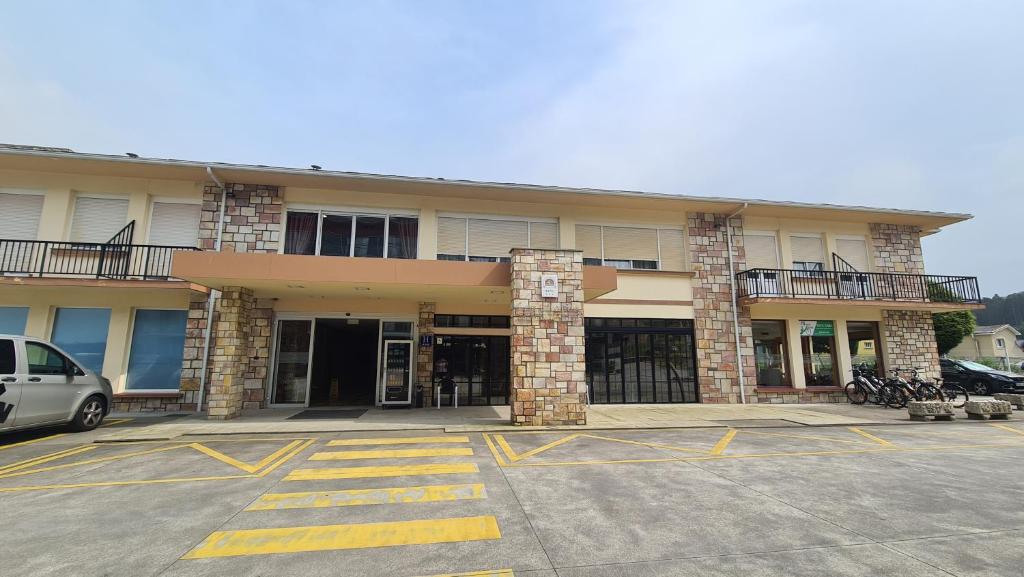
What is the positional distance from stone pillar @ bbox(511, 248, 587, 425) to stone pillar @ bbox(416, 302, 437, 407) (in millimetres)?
3840

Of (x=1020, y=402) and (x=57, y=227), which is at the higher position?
(x=57, y=227)

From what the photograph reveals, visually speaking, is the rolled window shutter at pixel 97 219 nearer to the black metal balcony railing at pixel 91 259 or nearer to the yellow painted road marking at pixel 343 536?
the black metal balcony railing at pixel 91 259

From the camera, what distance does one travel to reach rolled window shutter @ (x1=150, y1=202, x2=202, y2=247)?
11.8m

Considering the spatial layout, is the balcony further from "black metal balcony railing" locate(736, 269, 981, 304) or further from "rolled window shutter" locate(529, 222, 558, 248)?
"rolled window shutter" locate(529, 222, 558, 248)

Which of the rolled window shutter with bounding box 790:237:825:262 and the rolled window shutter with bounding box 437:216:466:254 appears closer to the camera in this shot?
the rolled window shutter with bounding box 437:216:466:254

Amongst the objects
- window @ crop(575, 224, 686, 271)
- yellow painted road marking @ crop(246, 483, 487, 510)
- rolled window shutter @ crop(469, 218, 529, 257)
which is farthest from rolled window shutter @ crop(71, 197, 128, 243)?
window @ crop(575, 224, 686, 271)

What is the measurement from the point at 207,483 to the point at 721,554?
5.86m

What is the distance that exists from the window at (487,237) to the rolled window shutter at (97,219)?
8.90 meters

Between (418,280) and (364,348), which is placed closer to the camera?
(418,280)

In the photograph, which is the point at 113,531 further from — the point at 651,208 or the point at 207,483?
the point at 651,208

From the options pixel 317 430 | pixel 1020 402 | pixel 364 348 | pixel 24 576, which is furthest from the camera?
pixel 364 348

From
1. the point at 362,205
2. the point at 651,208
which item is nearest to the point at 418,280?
the point at 362,205

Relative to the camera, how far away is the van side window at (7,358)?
22.9ft

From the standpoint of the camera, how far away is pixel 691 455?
22.1 feet
